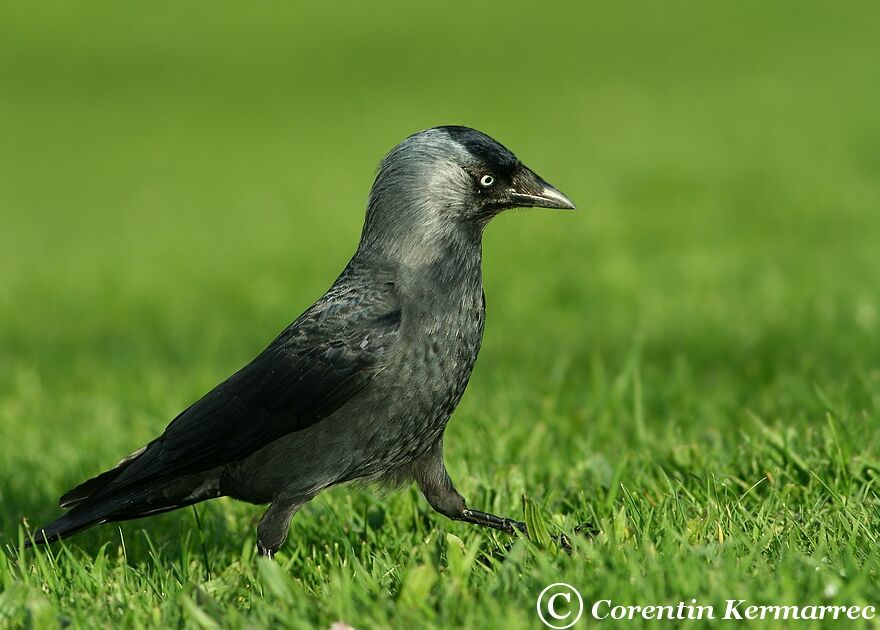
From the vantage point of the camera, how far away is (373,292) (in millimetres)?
3908

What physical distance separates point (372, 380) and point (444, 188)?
2.46ft

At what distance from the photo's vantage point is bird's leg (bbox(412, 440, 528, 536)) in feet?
13.4

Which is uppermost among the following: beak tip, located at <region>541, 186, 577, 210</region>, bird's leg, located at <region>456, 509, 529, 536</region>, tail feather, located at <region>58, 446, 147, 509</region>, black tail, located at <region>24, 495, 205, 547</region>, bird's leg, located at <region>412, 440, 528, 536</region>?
beak tip, located at <region>541, 186, 577, 210</region>

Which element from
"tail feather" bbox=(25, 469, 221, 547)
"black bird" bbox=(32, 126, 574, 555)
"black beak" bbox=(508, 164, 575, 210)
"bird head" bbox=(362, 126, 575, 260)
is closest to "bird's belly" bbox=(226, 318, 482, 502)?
"black bird" bbox=(32, 126, 574, 555)

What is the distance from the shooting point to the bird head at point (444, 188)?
4012 mm

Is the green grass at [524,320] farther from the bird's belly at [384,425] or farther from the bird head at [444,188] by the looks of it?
the bird head at [444,188]

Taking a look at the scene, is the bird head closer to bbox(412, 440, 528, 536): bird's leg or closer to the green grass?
bbox(412, 440, 528, 536): bird's leg

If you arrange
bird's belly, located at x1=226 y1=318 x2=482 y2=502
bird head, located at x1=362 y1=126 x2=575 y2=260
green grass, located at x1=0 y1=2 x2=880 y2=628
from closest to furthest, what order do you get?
green grass, located at x1=0 y1=2 x2=880 y2=628
bird's belly, located at x1=226 y1=318 x2=482 y2=502
bird head, located at x1=362 y1=126 x2=575 y2=260

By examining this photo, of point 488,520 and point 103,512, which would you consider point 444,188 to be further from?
point 103,512

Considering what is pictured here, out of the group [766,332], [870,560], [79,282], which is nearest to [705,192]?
[766,332]

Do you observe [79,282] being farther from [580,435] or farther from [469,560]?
[469,560]

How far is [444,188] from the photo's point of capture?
4020mm

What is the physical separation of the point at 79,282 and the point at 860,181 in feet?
26.8

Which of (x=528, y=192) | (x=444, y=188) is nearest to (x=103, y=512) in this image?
(x=444, y=188)
